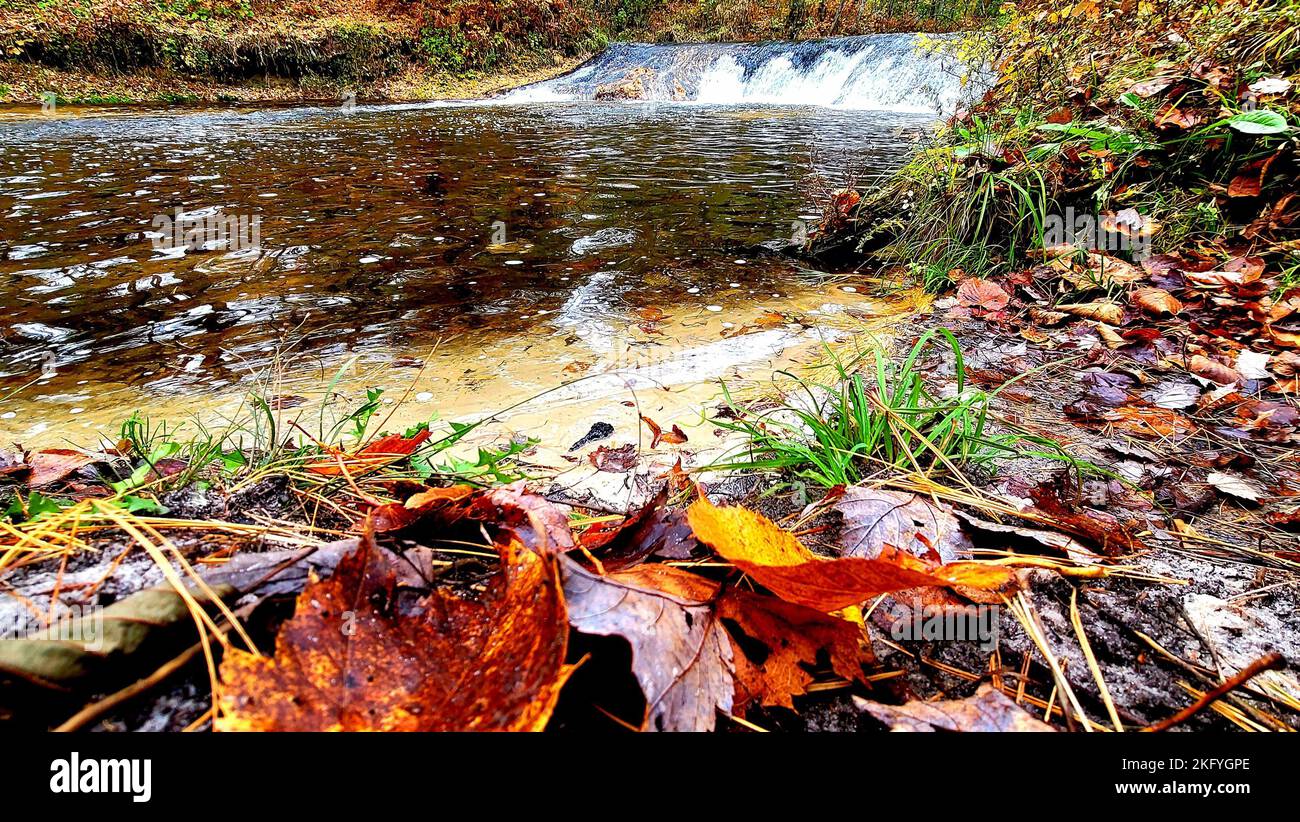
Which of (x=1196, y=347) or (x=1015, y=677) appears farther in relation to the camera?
(x=1196, y=347)

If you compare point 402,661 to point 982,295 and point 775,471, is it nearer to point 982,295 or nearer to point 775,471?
point 775,471

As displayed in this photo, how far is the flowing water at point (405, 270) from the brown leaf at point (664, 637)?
1379 mm

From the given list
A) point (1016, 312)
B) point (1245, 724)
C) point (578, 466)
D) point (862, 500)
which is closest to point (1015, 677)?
point (1245, 724)

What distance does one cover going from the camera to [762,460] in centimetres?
160

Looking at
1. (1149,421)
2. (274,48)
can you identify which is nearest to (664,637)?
(1149,421)

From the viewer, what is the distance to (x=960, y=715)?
660 millimetres

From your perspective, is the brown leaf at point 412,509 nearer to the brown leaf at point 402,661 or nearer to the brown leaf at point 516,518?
the brown leaf at point 516,518

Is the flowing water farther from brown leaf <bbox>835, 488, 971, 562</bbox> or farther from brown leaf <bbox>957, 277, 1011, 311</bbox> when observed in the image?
brown leaf <bbox>835, 488, 971, 562</bbox>

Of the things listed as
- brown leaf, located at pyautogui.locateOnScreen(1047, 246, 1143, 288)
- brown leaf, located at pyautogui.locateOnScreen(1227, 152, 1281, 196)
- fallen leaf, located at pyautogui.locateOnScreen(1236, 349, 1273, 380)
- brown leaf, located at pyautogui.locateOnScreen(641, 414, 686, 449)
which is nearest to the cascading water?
brown leaf, located at pyautogui.locateOnScreen(1227, 152, 1281, 196)

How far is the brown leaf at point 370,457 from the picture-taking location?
4.33ft

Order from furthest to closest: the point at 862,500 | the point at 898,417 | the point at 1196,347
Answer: the point at 1196,347, the point at 898,417, the point at 862,500

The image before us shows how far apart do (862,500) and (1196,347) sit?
1.79 metres

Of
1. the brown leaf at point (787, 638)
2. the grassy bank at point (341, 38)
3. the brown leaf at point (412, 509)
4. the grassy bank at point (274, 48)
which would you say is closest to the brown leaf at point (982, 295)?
the brown leaf at point (787, 638)
